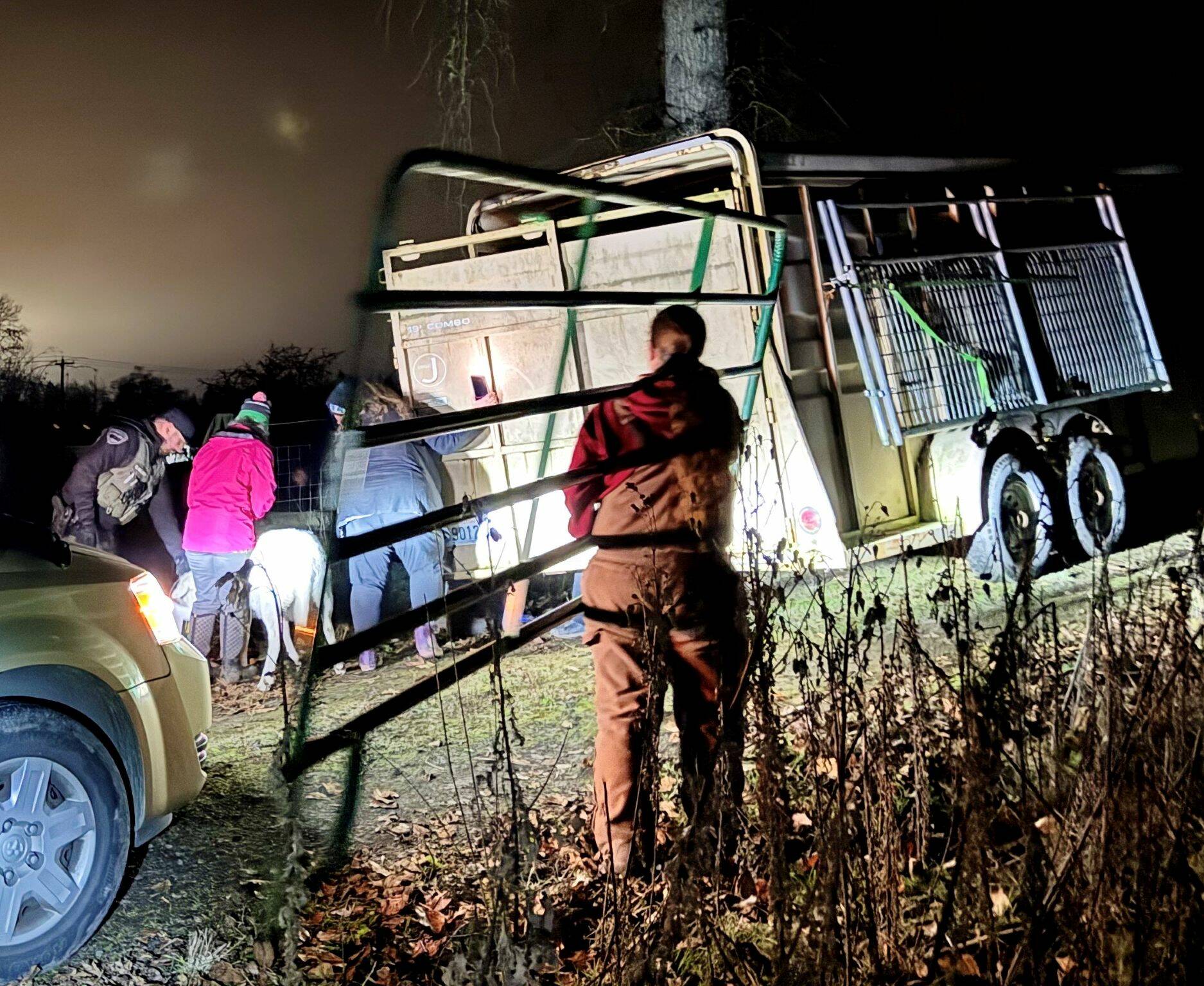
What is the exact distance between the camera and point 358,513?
7094 mm

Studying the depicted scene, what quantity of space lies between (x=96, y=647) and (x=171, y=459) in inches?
169

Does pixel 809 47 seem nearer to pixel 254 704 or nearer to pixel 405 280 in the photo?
pixel 405 280

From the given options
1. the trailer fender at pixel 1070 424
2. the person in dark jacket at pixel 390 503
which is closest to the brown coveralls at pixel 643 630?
A: the person in dark jacket at pixel 390 503

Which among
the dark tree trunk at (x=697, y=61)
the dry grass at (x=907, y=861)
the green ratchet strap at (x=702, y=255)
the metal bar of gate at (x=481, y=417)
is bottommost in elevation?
the dry grass at (x=907, y=861)

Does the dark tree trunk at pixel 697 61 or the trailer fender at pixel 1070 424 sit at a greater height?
the dark tree trunk at pixel 697 61

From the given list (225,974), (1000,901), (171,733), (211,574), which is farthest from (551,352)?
(1000,901)

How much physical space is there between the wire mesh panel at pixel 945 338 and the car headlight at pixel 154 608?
4967 millimetres

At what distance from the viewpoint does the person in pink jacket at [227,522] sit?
23.0 feet

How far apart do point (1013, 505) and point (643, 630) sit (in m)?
5.46

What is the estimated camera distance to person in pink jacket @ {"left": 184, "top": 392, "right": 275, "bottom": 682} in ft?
23.0

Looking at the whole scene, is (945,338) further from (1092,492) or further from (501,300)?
(501,300)

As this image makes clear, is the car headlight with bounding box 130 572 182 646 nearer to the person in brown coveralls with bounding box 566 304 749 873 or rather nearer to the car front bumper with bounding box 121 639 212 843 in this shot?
the car front bumper with bounding box 121 639 212 843

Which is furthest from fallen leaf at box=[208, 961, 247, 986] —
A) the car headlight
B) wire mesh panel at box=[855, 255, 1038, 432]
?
wire mesh panel at box=[855, 255, 1038, 432]

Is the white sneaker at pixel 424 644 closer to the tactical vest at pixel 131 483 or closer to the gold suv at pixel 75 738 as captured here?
the tactical vest at pixel 131 483
